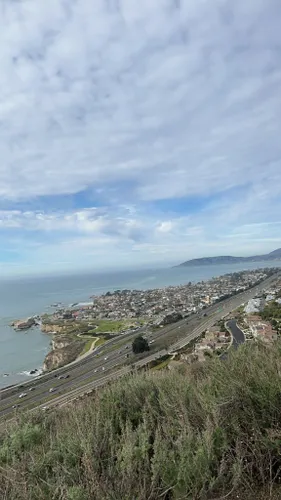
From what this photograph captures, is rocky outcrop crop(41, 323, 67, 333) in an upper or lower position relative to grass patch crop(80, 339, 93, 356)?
upper

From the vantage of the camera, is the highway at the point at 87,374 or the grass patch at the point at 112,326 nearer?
the highway at the point at 87,374

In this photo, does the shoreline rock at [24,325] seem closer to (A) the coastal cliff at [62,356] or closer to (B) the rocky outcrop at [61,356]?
(A) the coastal cliff at [62,356]

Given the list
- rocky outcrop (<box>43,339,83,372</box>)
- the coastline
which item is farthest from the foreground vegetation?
rocky outcrop (<box>43,339,83,372</box>)

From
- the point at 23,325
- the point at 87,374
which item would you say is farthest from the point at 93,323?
the point at 87,374

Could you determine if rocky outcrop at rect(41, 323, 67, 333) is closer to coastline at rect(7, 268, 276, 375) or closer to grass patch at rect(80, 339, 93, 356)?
coastline at rect(7, 268, 276, 375)

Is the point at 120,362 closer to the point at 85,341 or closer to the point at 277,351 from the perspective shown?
the point at 85,341

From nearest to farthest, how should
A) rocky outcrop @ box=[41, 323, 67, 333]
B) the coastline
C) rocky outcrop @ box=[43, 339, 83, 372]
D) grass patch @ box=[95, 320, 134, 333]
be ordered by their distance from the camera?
rocky outcrop @ box=[43, 339, 83, 372], the coastline, grass patch @ box=[95, 320, 134, 333], rocky outcrop @ box=[41, 323, 67, 333]

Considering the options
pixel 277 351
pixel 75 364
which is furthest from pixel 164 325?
pixel 277 351

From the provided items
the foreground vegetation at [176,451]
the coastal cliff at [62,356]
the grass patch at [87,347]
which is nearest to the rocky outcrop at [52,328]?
the coastal cliff at [62,356]
